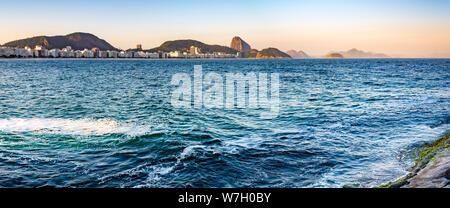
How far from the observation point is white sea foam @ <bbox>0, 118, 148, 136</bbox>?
18562 millimetres

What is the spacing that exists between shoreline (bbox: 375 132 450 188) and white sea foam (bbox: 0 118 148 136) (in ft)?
46.8

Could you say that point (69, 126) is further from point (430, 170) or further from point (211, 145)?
point (430, 170)

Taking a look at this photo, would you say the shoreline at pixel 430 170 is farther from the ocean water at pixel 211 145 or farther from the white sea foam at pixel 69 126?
the white sea foam at pixel 69 126

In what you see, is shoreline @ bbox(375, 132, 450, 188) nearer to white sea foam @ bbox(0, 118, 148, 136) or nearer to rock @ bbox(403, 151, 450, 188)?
rock @ bbox(403, 151, 450, 188)

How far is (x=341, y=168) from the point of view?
12305 millimetres

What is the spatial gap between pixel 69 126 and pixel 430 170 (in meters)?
20.6

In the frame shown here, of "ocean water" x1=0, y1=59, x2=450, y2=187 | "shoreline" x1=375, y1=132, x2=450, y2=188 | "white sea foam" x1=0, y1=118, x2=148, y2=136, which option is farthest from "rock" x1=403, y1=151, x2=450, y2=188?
"white sea foam" x1=0, y1=118, x2=148, y2=136

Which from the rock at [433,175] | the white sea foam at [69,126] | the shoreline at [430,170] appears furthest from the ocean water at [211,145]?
the rock at [433,175]

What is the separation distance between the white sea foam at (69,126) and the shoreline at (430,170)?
14.3 metres

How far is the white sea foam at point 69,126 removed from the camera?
1856 centimetres
